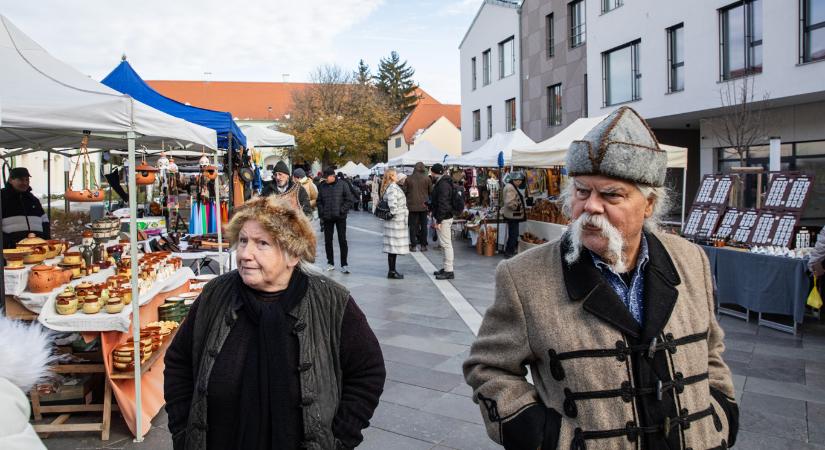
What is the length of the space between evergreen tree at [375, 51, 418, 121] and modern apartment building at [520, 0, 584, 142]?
44.7 m

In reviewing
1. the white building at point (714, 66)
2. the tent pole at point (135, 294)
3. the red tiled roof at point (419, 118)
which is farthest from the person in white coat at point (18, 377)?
the red tiled roof at point (419, 118)

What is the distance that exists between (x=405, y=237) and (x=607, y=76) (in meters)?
13.5

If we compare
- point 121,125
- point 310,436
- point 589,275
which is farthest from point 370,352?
point 121,125

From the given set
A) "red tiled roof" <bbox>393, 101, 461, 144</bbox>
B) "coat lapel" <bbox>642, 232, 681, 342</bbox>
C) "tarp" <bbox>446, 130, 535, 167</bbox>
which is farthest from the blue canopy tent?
"red tiled roof" <bbox>393, 101, 461, 144</bbox>

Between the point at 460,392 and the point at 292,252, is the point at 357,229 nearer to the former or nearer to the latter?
the point at 460,392

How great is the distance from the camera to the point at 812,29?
1322 cm

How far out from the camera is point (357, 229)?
19.7 meters

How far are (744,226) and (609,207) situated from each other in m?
6.88

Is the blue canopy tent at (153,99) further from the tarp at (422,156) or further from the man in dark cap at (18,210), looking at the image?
the tarp at (422,156)

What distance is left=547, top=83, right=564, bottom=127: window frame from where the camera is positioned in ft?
81.0

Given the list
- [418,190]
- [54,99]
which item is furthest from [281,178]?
[54,99]

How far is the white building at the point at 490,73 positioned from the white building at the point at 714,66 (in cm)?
747

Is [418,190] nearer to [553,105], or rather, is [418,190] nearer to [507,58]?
[553,105]

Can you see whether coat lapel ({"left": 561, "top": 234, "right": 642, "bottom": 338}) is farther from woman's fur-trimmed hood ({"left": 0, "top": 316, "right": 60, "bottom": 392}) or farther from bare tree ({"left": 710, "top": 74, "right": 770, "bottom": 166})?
bare tree ({"left": 710, "top": 74, "right": 770, "bottom": 166})
